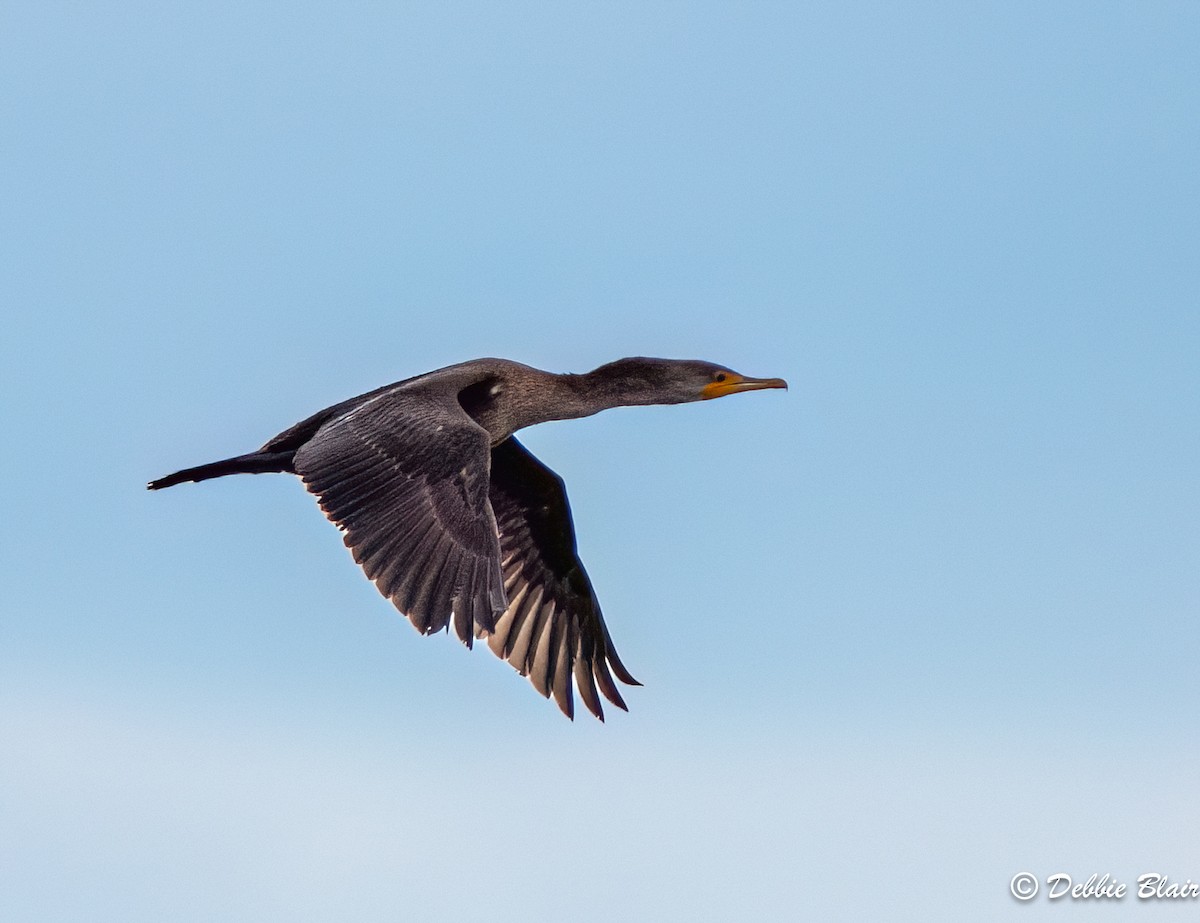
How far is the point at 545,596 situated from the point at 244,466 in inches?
139

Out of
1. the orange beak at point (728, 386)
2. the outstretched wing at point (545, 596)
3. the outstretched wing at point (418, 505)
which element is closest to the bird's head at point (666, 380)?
the orange beak at point (728, 386)

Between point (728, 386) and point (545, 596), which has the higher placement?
point (728, 386)

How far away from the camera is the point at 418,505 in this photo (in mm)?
13258

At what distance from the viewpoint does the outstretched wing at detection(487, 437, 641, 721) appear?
17.2m

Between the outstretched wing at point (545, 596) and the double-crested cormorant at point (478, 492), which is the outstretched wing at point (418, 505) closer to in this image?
the double-crested cormorant at point (478, 492)

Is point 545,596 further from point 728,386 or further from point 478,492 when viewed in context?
point 478,492

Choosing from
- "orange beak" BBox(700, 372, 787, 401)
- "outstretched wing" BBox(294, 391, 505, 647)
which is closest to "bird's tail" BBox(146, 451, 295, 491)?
"outstretched wing" BBox(294, 391, 505, 647)

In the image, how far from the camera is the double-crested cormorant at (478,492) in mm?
12844

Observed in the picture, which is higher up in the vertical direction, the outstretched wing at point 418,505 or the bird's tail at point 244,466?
the bird's tail at point 244,466

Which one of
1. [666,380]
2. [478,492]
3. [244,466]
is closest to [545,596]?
[666,380]

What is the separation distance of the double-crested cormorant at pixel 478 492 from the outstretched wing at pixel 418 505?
11mm

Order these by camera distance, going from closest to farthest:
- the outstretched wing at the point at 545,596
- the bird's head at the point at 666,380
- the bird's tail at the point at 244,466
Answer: the bird's tail at the point at 244,466, the bird's head at the point at 666,380, the outstretched wing at the point at 545,596

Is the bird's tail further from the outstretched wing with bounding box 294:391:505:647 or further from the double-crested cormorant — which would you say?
the outstretched wing with bounding box 294:391:505:647

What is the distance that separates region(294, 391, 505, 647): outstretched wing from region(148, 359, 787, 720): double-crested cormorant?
0.01 metres
